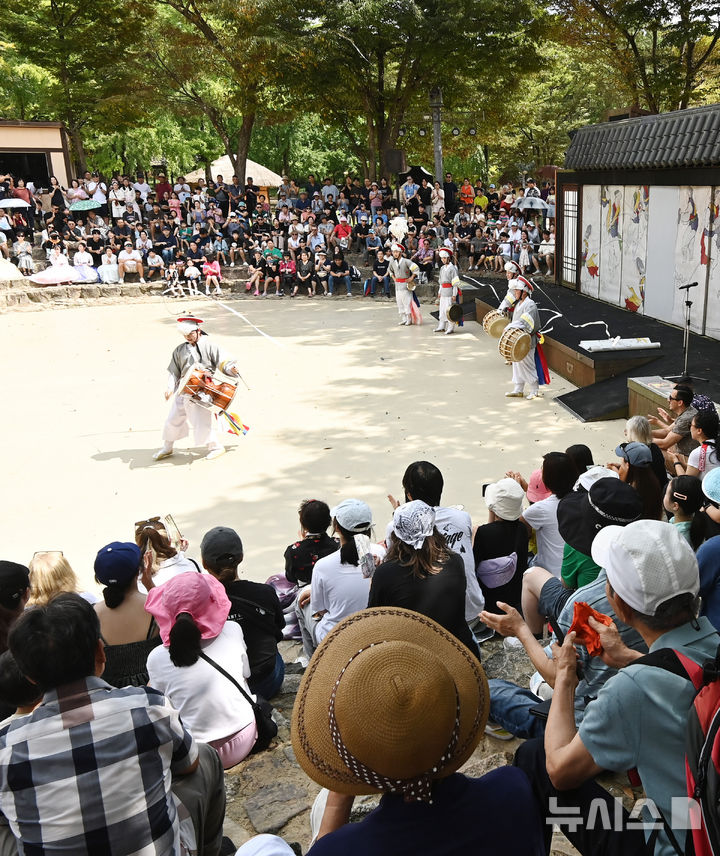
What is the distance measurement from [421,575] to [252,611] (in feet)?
2.99

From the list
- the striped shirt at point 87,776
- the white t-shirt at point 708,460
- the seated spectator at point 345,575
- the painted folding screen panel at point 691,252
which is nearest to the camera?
the striped shirt at point 87,776

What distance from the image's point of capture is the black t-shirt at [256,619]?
3.77 metres

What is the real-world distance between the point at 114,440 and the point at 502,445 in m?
4.54

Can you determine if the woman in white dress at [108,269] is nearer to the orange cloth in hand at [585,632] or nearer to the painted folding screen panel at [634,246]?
the painted folding screen panel at [634,246]

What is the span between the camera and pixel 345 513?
4.15 meters

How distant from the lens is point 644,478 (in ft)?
15.6

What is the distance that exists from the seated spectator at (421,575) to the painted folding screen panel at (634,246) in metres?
11.5

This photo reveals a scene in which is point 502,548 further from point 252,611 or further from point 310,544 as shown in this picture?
point 252,611

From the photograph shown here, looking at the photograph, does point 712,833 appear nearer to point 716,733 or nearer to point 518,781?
point 716,733

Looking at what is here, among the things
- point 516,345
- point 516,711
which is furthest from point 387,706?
point 516,345

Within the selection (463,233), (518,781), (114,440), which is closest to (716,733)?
(518,781)

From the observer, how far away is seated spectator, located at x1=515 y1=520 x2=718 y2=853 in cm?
190

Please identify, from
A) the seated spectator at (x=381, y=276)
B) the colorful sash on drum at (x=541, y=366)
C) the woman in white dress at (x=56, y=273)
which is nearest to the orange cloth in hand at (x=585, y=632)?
the colorful sash on drum at (x=541, y=366)

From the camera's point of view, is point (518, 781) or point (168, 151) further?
point (168, 151)
